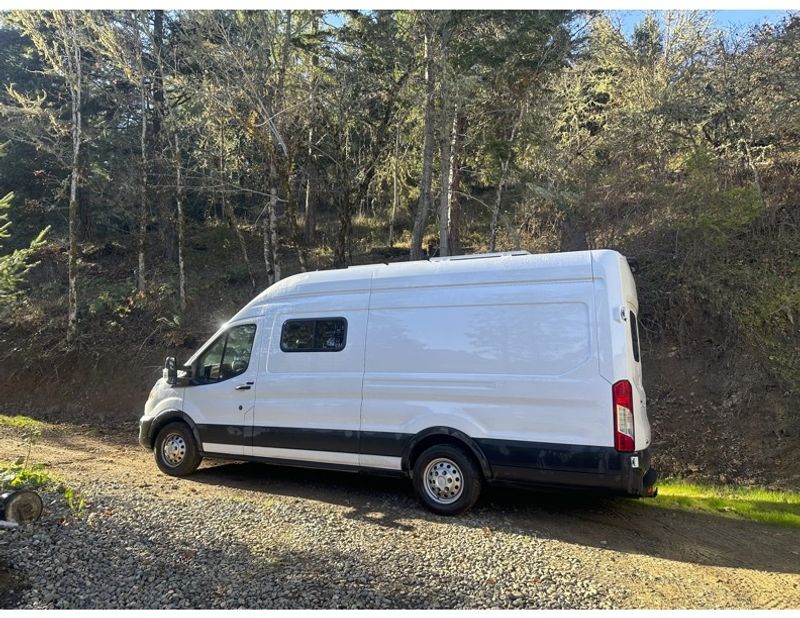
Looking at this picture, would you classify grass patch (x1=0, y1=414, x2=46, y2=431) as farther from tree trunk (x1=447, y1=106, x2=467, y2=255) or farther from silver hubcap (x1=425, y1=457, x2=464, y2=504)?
tree trunk (x1=447, y1=106, x2=467, y2=255)

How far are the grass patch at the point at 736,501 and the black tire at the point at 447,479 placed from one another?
2.40 meters

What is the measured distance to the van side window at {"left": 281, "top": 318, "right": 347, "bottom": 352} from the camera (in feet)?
21.8

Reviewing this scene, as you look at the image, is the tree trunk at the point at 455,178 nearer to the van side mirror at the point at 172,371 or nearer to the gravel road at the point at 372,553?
the van side mirror at the point at 172,371

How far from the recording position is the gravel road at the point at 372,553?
12.7 feet

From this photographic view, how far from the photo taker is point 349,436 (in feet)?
21.0

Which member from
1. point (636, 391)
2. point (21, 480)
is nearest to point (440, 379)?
point (636, 391)

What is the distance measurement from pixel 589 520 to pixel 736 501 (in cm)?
245

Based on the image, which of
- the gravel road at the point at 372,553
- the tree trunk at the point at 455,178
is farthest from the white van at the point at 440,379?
the tree trunk at the point at 455,178

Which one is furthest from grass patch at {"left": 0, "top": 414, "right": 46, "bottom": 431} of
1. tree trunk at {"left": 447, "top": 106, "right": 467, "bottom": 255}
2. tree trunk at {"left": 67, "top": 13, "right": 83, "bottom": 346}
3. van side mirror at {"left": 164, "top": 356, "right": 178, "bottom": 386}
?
tree trunk at {"left": 447, "top": 106, "right": 467, "bottom": 255}

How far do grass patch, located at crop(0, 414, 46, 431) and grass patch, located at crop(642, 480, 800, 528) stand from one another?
12.1m

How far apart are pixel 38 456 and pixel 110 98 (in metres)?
13.2

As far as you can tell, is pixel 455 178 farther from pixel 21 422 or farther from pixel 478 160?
pixel 21 422

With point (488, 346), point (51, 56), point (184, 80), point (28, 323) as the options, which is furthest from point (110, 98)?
point (488, 346)

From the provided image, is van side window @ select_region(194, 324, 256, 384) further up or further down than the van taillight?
further up
